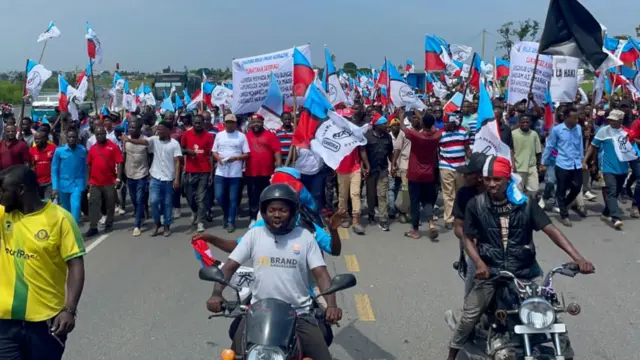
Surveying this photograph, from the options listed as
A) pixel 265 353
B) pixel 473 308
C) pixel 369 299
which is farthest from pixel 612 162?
pixel 265 353

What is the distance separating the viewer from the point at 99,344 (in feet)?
17.1

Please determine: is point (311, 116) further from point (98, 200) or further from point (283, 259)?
point (283, 259)

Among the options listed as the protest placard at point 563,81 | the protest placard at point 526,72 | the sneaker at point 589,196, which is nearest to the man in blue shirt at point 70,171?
the protest placard at point 526,72

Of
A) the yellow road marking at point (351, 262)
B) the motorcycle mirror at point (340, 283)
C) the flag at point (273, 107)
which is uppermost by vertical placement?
the flag at point (273, 107)

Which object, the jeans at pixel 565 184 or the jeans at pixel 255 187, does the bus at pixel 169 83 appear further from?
the jeans at pixel 565 184

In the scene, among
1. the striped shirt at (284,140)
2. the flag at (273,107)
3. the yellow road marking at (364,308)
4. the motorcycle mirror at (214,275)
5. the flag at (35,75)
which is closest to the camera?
the motorcycle mirror at (214,275)

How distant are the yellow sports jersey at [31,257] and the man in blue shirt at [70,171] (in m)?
5.70

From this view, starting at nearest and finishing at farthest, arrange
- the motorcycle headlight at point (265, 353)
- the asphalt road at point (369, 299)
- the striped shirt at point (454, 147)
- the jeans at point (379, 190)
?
the motorcycle headlight at point (265, 353)
the asphalt road at point (369, 299)
the striped shirt at point (454, 147)
the jeans at point (379, 190)

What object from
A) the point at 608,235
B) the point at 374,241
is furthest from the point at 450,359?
the point at 608,235

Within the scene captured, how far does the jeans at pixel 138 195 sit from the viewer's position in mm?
9406

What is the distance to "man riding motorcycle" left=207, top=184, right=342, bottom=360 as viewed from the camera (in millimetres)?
3634

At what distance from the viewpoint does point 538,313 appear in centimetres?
367

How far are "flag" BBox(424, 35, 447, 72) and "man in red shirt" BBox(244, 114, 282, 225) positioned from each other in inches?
329

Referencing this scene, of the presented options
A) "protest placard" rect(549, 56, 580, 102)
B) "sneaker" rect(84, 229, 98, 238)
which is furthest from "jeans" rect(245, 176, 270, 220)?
"protest placard" rect(549, 56, 580, 102)
